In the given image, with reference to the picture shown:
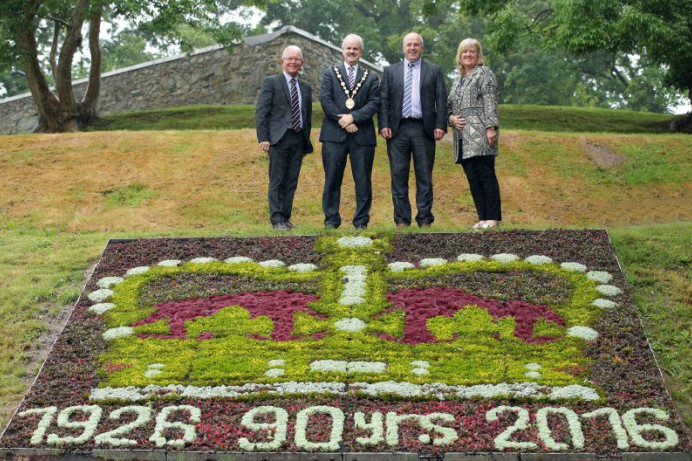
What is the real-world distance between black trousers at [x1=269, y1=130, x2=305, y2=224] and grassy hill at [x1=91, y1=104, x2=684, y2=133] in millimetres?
10438

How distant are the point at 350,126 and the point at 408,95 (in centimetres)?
73

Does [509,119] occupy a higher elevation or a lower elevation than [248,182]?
lower

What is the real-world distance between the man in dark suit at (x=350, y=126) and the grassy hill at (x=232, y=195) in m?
0.50

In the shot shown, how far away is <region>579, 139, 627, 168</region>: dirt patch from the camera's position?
18.5 meters

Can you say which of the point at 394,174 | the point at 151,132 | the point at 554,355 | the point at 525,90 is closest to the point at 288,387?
the point at 554,355

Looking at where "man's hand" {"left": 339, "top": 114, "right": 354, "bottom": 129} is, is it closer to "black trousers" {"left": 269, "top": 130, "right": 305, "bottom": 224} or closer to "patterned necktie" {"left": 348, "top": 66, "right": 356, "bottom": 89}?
"patterned necktie" {"left": 348, "top": 66, "right": 356, "bottom": 89}

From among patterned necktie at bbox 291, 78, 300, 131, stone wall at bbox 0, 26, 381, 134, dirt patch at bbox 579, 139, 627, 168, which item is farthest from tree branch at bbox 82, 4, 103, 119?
patterned necktie at bbox 291, 78, 300, 131

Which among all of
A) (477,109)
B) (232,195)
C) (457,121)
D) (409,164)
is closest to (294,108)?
(409,164)

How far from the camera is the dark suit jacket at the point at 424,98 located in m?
11.8

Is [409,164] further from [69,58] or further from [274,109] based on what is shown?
[69,58]

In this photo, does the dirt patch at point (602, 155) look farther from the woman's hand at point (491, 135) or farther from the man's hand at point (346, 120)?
the man's hand at point (346, 120)

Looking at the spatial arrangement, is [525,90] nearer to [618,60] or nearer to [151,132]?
[618,60]

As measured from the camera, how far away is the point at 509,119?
969 inches

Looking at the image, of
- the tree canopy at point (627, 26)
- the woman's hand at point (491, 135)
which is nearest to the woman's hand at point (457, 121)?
the woman's hand at point (491, 135)
